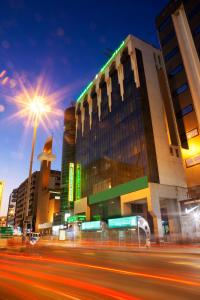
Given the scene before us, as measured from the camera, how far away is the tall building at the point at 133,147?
135 feet

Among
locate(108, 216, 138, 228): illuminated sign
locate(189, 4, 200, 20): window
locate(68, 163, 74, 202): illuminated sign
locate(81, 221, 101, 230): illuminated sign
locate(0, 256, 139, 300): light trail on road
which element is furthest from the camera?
locate(68, 163, 74, 202): illuminated sign

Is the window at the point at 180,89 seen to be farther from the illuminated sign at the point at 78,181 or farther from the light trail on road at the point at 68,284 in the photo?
the light trail on road at the point at 68,284

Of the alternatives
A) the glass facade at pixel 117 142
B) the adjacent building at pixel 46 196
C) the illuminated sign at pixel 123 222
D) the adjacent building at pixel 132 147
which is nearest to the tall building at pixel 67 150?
the glass facade at pixel 117 142

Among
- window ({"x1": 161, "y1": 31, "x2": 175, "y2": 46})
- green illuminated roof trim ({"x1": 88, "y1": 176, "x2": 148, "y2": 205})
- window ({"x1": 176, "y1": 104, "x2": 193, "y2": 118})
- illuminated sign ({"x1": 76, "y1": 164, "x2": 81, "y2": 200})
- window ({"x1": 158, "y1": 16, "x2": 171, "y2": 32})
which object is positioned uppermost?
window ({"x1": 158, "y1": 16, "x2": 171, "y2": 32})

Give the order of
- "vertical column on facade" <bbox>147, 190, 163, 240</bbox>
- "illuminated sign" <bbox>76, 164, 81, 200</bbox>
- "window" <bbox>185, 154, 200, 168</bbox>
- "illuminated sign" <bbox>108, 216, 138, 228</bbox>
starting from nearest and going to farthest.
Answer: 1. "vertical column on facade" <bbox>147, 190, 163, 240</bbox>
2. "window" <bbox>185, 154, 200, 168</bbox>
3. "illuminated sign" <bbox>108, 216, 138, 228</bbox>
4. "illuminated sign" <bbox>76, 164, 81, 200</bbox>

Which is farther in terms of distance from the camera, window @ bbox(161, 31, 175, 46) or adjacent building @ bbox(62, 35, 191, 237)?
window @ bbox(161, 31, 175, 46)

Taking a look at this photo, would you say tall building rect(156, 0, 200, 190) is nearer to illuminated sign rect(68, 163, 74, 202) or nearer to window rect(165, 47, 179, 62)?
window rect(165, 47, 179, 62)

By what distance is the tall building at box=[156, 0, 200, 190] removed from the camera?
39.4 meters

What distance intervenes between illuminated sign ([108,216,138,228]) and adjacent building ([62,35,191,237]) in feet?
5.11

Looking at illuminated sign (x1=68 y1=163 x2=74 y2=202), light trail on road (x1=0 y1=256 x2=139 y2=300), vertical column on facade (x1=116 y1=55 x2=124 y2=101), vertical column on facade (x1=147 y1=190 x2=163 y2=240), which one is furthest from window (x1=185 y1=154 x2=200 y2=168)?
illuminated sign (x1=68 y1=163 x2=74 y2=202)

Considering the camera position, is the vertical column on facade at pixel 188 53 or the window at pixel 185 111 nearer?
the vertical column on facade at pixel 188 53

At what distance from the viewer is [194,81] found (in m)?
41.4

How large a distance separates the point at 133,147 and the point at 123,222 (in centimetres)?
1452

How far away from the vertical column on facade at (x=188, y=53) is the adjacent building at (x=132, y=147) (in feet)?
24.1
